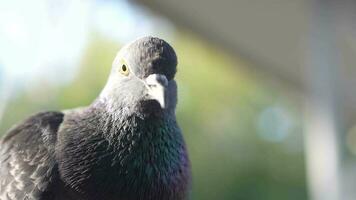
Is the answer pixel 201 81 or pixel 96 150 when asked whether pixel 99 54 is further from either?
pixel 96 150

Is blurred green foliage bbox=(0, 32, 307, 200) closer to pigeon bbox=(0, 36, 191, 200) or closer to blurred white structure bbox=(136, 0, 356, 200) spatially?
blurred white structure bbox=(136, 0, 356, 200)

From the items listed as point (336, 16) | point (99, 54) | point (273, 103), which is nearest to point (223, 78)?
point (273, 103)

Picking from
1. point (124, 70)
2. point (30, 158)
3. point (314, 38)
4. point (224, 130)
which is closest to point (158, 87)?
point (124, 70)

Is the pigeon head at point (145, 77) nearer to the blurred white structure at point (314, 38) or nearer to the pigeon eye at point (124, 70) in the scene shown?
the pigeon eye at point (124, 70)

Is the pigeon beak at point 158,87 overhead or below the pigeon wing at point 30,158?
overhead

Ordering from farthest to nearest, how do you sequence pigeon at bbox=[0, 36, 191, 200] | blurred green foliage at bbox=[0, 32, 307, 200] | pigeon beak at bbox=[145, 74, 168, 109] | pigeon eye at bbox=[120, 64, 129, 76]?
blurred green foliage at bbox=[0, 32, 307, 200] < pigeon eye at bbox=[120, 64, 129, 76] < pigeon at bbox=[0, 36, 191, 200] < pigeon beak at bbox=[145, 74, 168, 109]

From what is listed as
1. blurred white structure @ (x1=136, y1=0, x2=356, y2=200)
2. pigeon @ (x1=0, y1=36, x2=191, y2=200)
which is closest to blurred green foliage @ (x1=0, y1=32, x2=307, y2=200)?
blurred white structure @ (x1=136, y1=0, x2=356, y2=200)

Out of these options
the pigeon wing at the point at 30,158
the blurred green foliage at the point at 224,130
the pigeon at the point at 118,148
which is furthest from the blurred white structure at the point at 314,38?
the blurred green foliage at the point at 224,130

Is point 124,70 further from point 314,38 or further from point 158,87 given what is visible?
point 314,38
